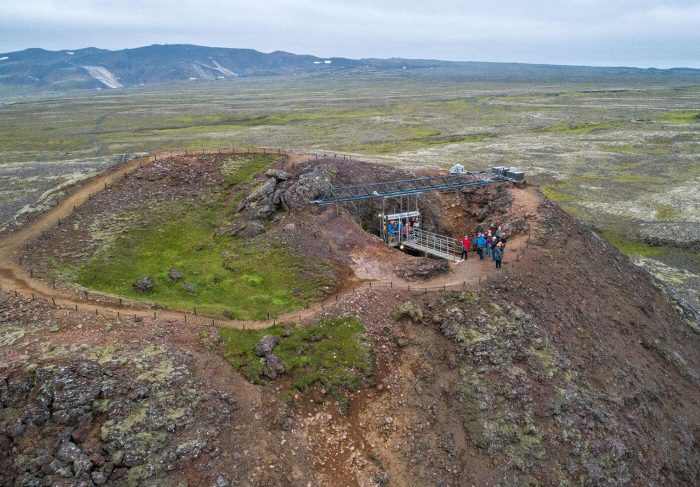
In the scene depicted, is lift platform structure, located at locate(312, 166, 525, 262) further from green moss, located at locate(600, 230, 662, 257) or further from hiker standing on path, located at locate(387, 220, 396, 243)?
green moss, located at locate(600, 230, 662, 257)

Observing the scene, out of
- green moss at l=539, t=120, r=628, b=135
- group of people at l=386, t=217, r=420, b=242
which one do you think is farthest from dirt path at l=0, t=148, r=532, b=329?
green moss at l=539, t=120, r=628, b=135

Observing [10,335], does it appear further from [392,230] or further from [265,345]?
[392,230]

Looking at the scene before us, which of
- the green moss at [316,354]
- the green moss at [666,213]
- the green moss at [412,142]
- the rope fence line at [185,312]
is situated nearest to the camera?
the green moss at [316,354]

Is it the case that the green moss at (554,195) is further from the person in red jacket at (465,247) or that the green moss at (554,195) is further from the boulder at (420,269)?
the boulder at (420,269)

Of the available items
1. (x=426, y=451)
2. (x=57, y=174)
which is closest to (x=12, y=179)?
(x=57, y=174)

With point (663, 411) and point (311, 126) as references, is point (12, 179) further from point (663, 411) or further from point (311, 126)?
point (663, 411)

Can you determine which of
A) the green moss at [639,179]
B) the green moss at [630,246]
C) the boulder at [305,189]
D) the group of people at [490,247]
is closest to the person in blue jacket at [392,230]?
the boulder at [305,189]
